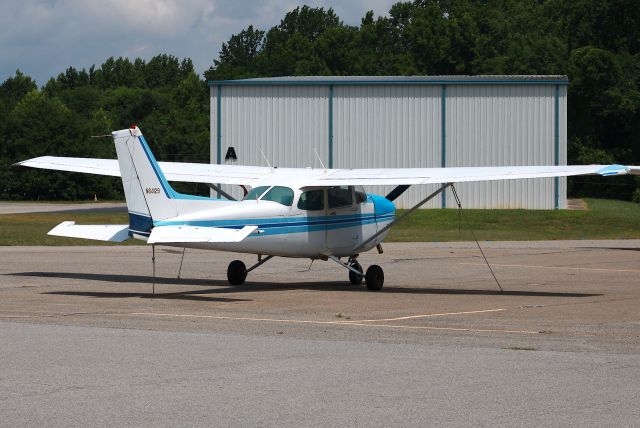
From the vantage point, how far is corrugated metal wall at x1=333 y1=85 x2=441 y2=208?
48375 millimetres

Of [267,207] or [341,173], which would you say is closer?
[267,207]

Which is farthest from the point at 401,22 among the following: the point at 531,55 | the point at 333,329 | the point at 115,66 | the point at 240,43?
the point at 333,329

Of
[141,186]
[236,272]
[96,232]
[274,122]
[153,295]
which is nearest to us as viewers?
[141,186]

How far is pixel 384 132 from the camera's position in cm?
4844

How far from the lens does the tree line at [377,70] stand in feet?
243

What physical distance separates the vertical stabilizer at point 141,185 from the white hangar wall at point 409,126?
95.3 ft

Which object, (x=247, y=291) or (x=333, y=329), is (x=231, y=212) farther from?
(x=333, y=329)

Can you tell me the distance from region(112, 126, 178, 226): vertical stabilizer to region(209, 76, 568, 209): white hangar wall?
29.1 m

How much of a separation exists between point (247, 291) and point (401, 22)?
11894 cm

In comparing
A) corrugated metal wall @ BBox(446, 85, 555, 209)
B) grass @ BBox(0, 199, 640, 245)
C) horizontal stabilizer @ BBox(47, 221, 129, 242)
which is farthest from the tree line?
horizontal stabilizer @ BBox(47, 221, 129, 242)

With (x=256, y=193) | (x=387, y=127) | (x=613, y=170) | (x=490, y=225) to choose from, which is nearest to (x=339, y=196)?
(x=256, y=193)

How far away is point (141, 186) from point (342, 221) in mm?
4000

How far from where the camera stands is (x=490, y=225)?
139ft

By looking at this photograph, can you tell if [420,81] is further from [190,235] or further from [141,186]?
[190,235]
